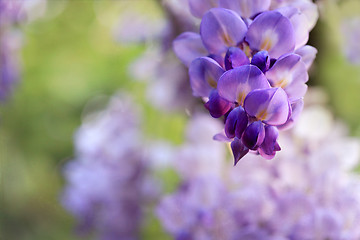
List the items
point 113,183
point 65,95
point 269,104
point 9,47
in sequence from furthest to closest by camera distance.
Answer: point 65,95
point 113,183
point 9,47
point 269,104

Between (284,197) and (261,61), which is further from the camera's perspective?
(284,197)

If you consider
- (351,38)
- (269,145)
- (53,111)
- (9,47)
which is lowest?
(269,145)

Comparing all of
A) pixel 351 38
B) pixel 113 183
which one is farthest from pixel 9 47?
pixel 351 38

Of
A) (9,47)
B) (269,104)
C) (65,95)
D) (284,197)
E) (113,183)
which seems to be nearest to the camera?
(269,104)

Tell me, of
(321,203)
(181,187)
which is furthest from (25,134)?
(321,203)

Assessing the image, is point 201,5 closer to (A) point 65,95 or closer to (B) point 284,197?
(B) point 284,197

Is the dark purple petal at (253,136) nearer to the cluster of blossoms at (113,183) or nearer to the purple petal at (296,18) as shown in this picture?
the purple petal at (296,18)

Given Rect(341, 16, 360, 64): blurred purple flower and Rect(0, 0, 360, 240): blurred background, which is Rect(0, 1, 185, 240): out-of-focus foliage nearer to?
Rect(0, 0, 360, 240): blurred background

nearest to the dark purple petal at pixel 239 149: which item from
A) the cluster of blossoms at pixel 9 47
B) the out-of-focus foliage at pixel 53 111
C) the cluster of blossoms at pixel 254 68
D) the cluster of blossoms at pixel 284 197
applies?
the cluster of blossoms at pixel 254 68
